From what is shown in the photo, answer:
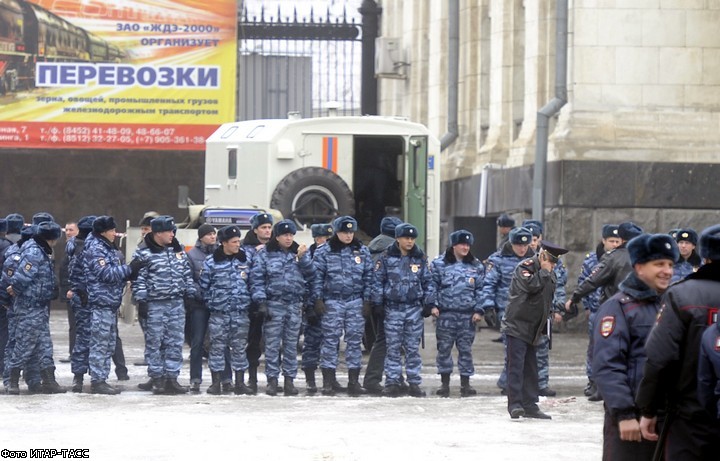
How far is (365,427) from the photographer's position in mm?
12102

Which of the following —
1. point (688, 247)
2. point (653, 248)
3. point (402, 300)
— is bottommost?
point (402, 300)

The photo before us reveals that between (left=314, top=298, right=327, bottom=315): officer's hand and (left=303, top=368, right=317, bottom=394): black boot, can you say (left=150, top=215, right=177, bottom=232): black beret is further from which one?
(left=303, top=368, right=317, bottom=394): black boot

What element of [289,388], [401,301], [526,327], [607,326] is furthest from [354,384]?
[607,326]

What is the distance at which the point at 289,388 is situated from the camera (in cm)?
1518

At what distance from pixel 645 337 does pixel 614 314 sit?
18 cm

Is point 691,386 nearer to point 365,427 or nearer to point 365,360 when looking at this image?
point 365,427

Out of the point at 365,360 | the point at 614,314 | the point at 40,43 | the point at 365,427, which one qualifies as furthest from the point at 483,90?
the point at 614,314

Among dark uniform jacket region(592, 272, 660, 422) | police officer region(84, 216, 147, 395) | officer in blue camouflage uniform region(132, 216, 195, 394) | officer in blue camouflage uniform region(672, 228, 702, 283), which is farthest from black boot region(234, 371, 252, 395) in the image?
dark uniform jacket region(592, 272, 660, 422)

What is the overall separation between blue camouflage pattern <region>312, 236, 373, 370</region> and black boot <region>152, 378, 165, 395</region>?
57.9 inches

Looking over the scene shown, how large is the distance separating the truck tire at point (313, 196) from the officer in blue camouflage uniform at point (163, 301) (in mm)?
5058

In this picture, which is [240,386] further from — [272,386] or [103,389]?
[103,389]

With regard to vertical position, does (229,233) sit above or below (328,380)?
above

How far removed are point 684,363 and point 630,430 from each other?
1.50ft

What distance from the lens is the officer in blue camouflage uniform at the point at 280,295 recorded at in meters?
15.2
